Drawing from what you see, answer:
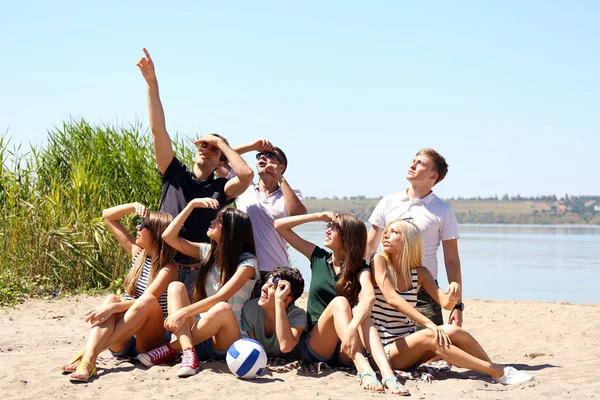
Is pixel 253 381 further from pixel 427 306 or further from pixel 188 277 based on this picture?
pixel 427 306

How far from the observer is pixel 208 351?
510 centimetres

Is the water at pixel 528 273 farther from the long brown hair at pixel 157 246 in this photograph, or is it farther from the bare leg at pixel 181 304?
the bare leg at pixel 181 304

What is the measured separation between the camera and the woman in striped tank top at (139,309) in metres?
4.79

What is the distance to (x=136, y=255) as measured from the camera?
17.9 ft

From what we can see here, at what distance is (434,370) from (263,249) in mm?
1471

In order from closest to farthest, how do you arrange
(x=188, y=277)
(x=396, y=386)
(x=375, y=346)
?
(x=396, y=386) < (x=375, y=346) < (x=188, y=277)

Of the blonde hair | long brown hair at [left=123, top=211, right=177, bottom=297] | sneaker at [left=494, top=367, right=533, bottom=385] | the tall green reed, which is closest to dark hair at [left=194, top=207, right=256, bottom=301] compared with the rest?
long brown hair at [left=123, top=211, right=177, bottom=297]

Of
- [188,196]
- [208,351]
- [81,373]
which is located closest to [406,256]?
[208,351]

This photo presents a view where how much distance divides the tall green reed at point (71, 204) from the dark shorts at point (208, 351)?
4288 millimetres

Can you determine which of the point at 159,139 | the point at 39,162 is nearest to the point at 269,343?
the point at 159,139

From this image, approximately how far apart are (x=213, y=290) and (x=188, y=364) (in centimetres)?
58

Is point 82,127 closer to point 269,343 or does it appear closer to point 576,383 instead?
point 269,343

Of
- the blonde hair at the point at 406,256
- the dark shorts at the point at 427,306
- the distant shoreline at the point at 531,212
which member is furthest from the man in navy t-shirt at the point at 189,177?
the distant shoreline at the point at 531,212

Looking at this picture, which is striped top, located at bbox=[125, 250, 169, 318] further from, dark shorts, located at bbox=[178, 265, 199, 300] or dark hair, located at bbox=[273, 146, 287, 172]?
dark hair, located at bbox=[273, 146, 287, 172]
